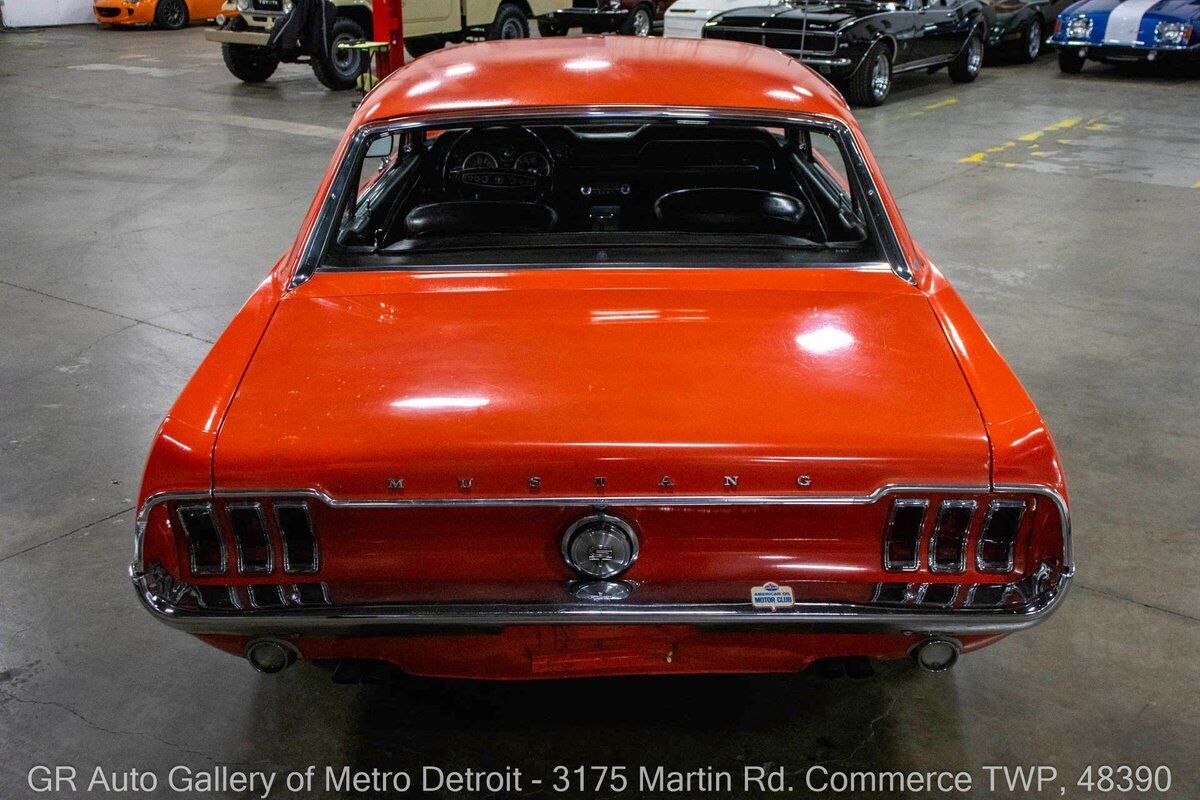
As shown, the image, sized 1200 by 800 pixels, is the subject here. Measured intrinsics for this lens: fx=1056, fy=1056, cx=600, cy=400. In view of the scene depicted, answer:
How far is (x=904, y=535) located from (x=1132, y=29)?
12071 millimetres

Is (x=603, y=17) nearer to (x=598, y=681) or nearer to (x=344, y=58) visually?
(x=344, y=58)

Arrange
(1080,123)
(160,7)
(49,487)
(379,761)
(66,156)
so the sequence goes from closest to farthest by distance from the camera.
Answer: (379,761) → (49,487) → (66,156) → (1080,123) → (160,7)

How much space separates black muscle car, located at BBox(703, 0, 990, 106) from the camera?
9875 mm

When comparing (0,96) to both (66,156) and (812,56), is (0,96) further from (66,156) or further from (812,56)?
(812,56)

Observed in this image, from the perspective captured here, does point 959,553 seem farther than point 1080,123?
No

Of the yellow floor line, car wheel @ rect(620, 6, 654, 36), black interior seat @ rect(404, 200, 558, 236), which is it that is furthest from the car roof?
car wheel @ rect(620, 6, 654, 36)

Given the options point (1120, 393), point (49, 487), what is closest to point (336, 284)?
point (49, 487)

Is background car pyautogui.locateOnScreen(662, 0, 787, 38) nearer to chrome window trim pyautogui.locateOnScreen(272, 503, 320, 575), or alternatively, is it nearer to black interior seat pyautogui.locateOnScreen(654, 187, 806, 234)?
black interior seat pyautogui.locateOnScreen(654, 187, 806, 234)

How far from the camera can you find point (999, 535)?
1.94m

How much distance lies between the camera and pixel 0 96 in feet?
37.8

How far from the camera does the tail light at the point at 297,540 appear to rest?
1886mm

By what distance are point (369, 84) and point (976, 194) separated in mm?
5013

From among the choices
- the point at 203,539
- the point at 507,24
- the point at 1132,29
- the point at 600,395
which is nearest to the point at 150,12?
the point at 507,24

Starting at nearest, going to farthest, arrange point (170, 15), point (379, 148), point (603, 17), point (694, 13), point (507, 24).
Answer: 1. point (379, 148)
2. point (694, 13)
3. point (507, 24)
4. point (603, 17)
5. point (170, 15)
